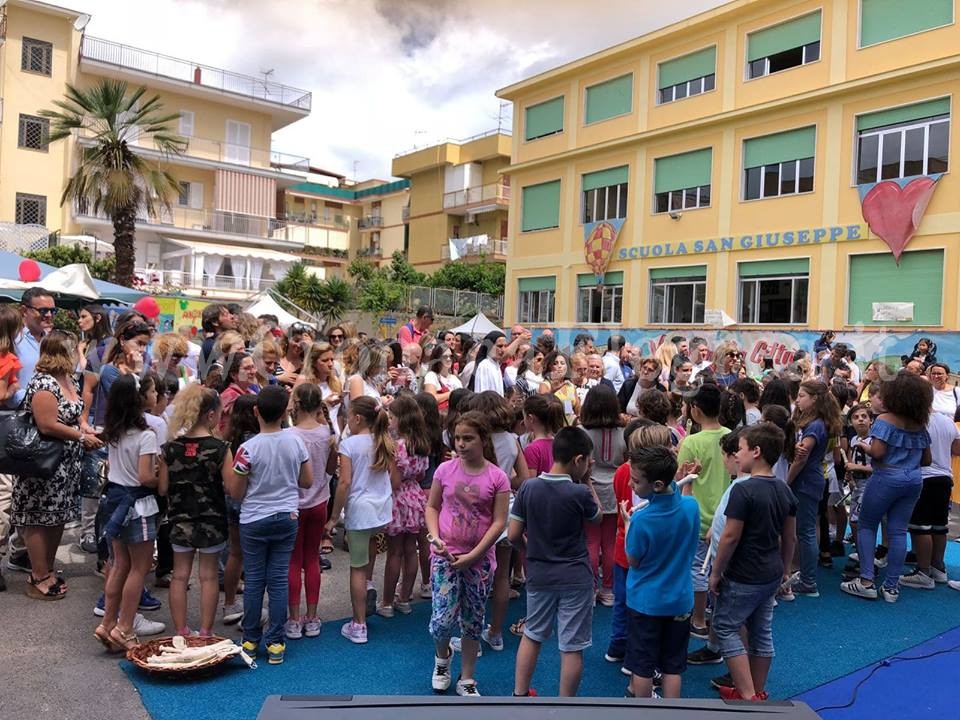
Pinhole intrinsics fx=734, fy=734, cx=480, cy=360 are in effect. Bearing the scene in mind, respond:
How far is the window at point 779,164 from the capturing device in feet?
65.3

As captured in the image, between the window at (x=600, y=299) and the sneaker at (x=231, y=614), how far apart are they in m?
20.5

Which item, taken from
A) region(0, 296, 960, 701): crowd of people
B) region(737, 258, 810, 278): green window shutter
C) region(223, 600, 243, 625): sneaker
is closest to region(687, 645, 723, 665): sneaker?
region(0, 296, 960, 701): crowd of people

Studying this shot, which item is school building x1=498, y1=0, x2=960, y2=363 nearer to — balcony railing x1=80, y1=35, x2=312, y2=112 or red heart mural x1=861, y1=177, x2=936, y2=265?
red heart mural x1=861, y1=177, x2=936, y2=265

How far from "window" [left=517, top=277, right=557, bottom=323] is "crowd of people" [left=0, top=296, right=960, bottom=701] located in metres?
19.8

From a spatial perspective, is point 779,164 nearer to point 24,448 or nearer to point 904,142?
point 904,142

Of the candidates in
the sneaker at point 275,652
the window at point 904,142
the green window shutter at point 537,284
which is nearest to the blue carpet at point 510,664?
the sneaker at point 275,652

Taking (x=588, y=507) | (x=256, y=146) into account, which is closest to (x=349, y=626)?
(x=588, y=507)

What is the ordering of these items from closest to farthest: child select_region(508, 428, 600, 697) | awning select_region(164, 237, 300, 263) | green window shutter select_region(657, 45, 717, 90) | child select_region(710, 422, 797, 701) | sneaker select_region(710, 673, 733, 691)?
child select_region(508, 428, 600, 697) → child select_region(710, 422, 797, 701) → sneaker select_region(710, 673, 733, 691) → green window shutter select_region(657, 45, 717, 90) → awning select_region(164, 237, 300, 263)

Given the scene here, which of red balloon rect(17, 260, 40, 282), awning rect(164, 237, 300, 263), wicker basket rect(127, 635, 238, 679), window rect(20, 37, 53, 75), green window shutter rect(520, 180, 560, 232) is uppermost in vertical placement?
window rect(20, 37, 53, 75)

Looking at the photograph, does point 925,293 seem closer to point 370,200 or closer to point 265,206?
point 265,206

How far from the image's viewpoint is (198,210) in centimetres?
3566

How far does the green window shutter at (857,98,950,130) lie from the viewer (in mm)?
17422

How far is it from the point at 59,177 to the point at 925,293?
107 feet

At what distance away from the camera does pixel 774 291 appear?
20.7 metres
